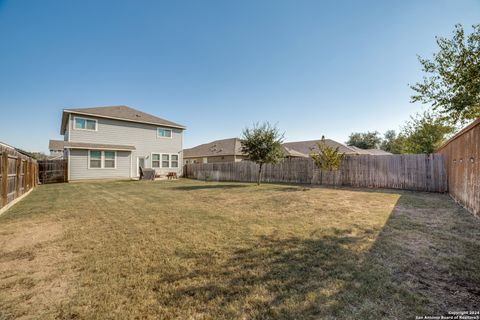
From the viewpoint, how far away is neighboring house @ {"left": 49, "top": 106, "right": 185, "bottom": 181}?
1609cm

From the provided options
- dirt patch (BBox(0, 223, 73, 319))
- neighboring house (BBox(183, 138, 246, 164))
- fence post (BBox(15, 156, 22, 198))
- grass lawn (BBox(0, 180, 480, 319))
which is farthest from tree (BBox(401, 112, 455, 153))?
fence post (BBox(15, 156, 22, 198))

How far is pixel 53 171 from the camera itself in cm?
1552

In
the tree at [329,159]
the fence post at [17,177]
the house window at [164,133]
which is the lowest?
the fence post at [17,177]

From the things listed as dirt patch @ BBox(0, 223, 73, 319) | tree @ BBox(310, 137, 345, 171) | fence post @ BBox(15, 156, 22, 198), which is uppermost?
tree @ BBox(310, 137, 345, 171)

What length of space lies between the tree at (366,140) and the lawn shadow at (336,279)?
5388 cm

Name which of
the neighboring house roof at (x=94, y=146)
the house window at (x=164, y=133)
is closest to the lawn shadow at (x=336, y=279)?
the neighboring house roof at (x=94, y=146)

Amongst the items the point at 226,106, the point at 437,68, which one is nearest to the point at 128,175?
the point at 226,106

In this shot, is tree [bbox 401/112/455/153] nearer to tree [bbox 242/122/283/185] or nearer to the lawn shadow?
tree [bbox 242/122/283/185]

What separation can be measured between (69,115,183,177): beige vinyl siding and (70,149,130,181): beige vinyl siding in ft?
2.15

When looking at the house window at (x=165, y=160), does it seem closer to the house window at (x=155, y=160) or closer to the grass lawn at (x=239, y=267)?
the house window at (x=155, y=160)

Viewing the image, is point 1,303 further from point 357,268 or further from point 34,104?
point 34,104

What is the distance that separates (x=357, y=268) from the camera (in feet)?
8.80

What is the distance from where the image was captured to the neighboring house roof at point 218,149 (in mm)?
24994

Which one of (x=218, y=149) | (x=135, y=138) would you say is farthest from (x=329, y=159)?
(x=218, y=149)
